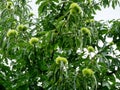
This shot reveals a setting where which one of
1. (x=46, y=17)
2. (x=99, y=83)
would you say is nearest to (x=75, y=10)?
(x=99, y=83)

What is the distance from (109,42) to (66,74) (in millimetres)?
888

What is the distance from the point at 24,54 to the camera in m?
2.21

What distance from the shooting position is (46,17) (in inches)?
120

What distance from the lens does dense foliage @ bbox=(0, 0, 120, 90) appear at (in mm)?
2025

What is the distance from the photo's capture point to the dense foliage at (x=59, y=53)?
203cm

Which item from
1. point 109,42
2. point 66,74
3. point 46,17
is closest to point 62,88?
point 66,74

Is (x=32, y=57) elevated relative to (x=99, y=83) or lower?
elevated

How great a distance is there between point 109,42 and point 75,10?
0.63 metres

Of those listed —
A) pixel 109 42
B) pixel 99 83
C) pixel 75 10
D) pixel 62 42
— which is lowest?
pixel 99 83

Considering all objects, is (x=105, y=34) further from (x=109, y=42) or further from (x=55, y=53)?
(x=55, y=53)

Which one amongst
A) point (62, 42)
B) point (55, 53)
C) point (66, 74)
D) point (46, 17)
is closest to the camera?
point (66, 74)

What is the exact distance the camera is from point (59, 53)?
8.32 feet

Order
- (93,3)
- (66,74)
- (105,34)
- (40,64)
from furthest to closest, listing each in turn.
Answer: (93,3) < (105,34) < (40,64) < (66,74)

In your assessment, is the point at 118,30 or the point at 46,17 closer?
the point at 118,30
